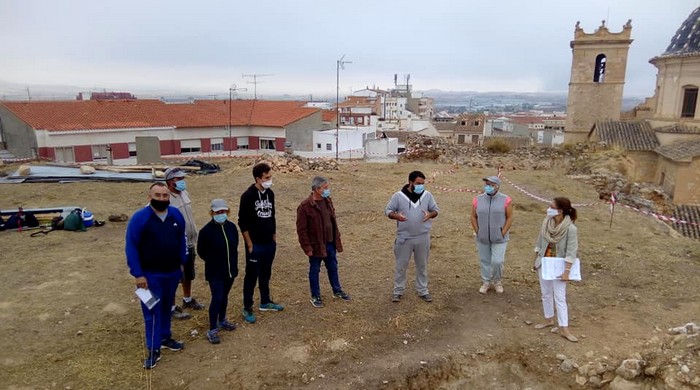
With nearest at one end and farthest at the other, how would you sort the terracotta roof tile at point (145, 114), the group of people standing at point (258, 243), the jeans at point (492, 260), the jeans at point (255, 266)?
the group of people standing at point (258, 243) < the jeans at point (255, 266) < the jeans at point (492, 260) < the terracotta roof tile at point (145, 114)

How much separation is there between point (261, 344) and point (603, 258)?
20.9 ft

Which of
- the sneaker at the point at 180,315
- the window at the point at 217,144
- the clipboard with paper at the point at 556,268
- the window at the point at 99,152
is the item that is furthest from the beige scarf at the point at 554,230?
the window at the point at 217,144

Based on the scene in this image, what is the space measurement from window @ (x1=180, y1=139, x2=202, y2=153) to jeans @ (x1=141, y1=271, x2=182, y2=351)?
31.2m

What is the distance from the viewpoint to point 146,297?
4293mm

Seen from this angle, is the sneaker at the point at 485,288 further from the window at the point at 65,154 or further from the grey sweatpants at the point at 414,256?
the window at the point at 65,154

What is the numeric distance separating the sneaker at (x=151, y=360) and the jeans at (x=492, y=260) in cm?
427

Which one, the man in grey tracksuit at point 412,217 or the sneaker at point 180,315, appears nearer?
the sneaker at point 180,315

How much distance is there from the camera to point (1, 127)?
1208 inches

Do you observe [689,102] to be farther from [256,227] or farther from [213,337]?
[213,337]

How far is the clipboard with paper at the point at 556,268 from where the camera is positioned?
499cm

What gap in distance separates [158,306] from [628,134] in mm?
27455

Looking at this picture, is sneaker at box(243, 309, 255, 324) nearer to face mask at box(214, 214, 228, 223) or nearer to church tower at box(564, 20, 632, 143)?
face mask at box(214, 214, 228, 223)

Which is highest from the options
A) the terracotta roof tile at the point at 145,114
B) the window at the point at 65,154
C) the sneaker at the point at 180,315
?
the terracotta roof tile at the point at 145,114

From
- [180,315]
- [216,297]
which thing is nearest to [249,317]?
[216,297]
